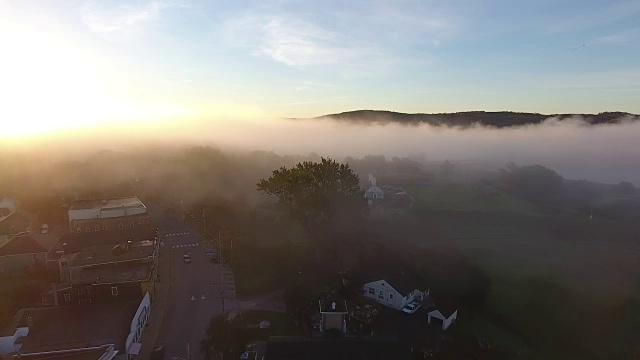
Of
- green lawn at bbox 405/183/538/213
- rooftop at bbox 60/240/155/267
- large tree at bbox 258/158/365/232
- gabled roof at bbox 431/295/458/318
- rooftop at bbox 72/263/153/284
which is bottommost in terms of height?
gabled roof at bbox 431/295/458/318

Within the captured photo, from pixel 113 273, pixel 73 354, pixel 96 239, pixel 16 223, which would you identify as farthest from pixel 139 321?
pixel 16 223

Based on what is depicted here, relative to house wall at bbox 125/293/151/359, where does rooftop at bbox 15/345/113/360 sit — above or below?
above

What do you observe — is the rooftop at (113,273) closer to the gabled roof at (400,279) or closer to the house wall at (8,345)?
the house wall at (8,345)

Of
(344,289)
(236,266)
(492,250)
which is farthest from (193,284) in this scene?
(492,250)

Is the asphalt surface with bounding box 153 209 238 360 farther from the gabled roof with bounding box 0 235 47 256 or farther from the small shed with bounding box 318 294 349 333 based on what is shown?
the gabled roof with bounding box 0 235 47 256

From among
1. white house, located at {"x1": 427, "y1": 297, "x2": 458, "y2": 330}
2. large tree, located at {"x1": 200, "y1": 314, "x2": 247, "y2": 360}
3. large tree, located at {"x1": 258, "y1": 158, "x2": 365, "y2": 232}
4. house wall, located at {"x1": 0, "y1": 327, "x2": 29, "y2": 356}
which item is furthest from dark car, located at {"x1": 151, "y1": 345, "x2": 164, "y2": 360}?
white house, located at {"x1": 427, "y1": 297, "x2": 458, "y2": 330}

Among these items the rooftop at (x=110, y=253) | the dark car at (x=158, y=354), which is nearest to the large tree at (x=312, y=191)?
the rooftop at (x=110, y=253)

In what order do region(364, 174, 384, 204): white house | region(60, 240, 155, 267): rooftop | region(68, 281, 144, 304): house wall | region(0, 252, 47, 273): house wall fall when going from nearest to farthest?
region(68, 281, 144, 304): house wall → region(60, 240, 155, 267): rooftop → region(0, 252, 47, 273): house wall → region(364, 174, 384, 204): white house

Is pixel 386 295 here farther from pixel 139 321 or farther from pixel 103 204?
pixel 103 204
